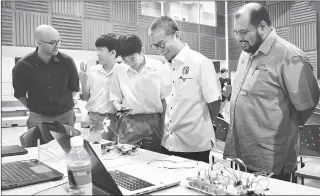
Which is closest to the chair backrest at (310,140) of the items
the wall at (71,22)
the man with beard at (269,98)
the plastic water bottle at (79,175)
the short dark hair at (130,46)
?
the man with beard at (269,98)

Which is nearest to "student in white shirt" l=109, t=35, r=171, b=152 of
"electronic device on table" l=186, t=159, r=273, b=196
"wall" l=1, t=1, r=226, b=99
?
"electronic device on table" l=186, t=159, r=273, b=196

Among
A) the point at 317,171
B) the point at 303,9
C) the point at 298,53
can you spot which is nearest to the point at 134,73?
the point at 298,53

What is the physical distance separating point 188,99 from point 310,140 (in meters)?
1.22

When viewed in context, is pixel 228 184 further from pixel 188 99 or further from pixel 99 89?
pixel 99 89

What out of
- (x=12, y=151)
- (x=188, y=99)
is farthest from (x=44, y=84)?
(x=188, y=99)

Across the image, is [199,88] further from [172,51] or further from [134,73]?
[134,73]

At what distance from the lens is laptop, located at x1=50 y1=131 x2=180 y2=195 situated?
1107 millimetres

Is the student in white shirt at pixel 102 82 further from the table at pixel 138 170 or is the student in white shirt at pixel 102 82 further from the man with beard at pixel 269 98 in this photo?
the man with beard at pixel 269 98

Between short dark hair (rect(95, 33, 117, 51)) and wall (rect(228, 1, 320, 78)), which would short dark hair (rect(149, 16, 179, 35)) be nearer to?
short dark hair (rect(95, 33, 117, 51))

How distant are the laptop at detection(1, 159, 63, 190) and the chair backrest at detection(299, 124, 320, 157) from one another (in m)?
2.12

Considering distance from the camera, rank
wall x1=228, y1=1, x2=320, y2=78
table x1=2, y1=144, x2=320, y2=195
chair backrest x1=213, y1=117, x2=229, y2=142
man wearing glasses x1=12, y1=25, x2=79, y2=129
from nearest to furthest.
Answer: table x1=2, y1=144, x2=320, y2=195 < chair backrest x1=213, y1=117, x2=229, y2=142 < man wearing glasses x1=12, y1=25, x2=79, y2=129 < wall x1=228, y1=1, x2=320, y2=78

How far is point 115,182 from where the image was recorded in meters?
1.13

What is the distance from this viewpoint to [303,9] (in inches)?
329

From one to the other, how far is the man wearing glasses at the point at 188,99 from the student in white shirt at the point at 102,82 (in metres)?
1.05
